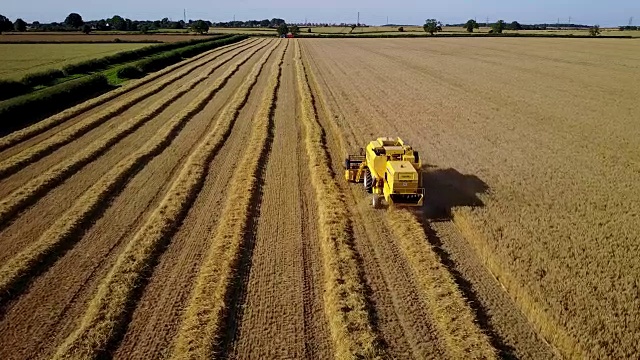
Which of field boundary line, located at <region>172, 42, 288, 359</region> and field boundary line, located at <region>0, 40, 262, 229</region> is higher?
field boundary line, located at <region>0, 40, 262, 229</region>

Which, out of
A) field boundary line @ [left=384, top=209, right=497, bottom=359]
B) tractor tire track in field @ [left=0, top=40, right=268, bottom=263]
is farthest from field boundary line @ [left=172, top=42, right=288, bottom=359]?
tractor tire track in field @ [left=0, top=40, right=268, bottom=263]

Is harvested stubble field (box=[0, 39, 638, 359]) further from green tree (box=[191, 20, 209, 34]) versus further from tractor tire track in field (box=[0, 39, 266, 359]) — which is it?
green tree (box=[191, 20, 209, 34])

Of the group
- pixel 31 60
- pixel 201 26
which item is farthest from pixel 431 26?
pixel 31 60

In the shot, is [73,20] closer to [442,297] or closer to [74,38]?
[74,38]

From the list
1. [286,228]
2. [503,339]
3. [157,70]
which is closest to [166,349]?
[286,228]

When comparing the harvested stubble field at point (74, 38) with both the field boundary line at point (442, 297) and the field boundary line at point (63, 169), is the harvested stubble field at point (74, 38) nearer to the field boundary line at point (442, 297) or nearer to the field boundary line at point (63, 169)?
the field boundary line at point (63, 169)

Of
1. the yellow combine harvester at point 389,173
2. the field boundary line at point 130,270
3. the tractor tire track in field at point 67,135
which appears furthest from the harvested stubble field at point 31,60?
the yellow combine harvester at point 389,173
